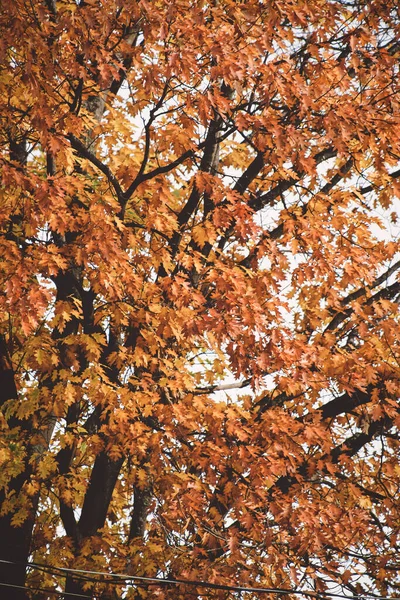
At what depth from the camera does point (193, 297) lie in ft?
22.6

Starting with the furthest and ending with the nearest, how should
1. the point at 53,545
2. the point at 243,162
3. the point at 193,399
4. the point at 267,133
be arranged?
the point at 243,162 → the point at 53,545 → the point at 193,399 → the point at 267,133

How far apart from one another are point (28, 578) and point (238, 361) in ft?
15.0

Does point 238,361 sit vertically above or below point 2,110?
below

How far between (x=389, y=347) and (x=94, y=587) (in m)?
4.47

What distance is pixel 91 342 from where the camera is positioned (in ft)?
24.3

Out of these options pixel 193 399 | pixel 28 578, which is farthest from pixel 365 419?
pixel 28 578

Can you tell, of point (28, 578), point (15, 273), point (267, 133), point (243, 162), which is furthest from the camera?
point (243, 162)

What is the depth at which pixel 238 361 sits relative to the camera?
6.63 meters

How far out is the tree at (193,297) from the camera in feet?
21.7

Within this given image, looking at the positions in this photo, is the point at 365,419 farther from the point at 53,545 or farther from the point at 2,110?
the point at 2,110

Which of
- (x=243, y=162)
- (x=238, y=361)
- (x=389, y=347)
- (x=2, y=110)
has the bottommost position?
(x=238, y=361)

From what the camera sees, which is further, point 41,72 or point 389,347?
point 389,347

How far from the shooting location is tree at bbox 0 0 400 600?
6.60m

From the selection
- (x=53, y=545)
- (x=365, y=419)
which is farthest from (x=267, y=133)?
(x=53, y=545)
